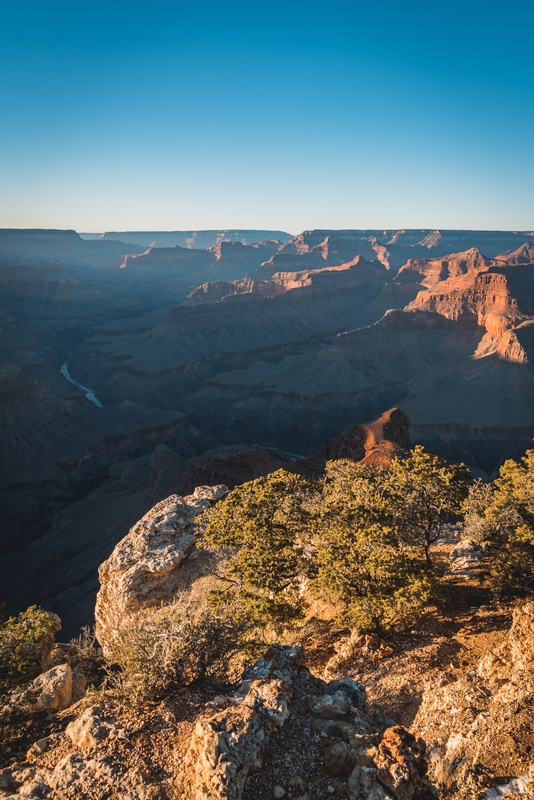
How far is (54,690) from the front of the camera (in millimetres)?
16453

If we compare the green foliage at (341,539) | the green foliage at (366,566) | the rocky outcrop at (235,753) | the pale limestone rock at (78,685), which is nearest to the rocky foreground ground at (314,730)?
the rocky outcrop at (235,753)

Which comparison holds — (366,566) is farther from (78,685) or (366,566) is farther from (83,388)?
(83,388)

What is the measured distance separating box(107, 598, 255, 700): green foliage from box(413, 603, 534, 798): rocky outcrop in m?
6.19

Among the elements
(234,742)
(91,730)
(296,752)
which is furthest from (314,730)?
(91,730)

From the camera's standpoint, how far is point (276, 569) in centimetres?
2123

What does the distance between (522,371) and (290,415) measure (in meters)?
58.5

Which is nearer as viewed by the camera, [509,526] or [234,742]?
[234,742]

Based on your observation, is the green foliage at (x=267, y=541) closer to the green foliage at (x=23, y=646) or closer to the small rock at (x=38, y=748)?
the green foliage at (x=23, y=646)

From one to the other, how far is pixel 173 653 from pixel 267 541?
7928 mm

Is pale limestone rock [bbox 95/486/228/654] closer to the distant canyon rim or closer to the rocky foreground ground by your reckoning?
the rocky foreground ground

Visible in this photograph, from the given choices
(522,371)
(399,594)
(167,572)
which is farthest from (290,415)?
(399,594)

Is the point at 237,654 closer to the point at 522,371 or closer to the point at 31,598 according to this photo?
the point at 31,598

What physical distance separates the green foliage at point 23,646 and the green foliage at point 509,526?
19490 millimetres

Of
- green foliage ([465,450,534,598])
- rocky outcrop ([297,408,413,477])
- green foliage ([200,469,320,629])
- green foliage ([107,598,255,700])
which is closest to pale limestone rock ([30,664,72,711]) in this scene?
green foliage ([107,598,255,700])
